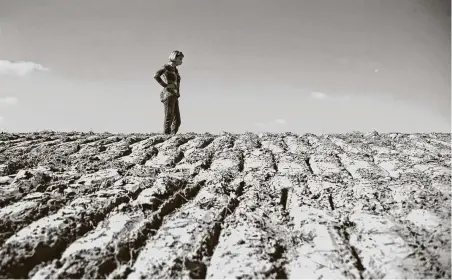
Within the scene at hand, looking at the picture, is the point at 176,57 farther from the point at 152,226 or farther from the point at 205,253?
the point at 205,253

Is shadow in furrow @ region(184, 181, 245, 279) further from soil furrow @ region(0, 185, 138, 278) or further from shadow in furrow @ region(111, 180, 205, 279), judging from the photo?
soil furrow @ region(0, 185, 138, 278)

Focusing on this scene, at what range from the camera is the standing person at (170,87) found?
5.80 meters

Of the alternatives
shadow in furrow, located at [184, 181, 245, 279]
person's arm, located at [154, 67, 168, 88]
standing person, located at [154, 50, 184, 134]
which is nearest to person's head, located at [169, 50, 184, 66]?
standing person, located at [154, 50, 184, 134]

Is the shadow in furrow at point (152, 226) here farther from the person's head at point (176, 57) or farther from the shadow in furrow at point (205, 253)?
the person's head at point (176, 57)

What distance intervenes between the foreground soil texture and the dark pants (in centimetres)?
251

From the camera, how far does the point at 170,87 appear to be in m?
5.85

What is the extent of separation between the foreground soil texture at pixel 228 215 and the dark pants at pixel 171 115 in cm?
251

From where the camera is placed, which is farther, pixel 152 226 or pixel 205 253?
pixel 152 226

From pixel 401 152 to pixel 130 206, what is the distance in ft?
9.44

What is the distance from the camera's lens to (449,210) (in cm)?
209

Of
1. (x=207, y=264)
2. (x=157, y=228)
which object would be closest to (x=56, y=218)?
(x=157, y=228)

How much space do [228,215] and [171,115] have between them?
13.4 feet

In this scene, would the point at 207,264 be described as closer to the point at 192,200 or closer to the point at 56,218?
the point at 192,200

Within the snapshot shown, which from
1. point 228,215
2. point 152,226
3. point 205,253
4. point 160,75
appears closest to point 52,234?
point 152,226
